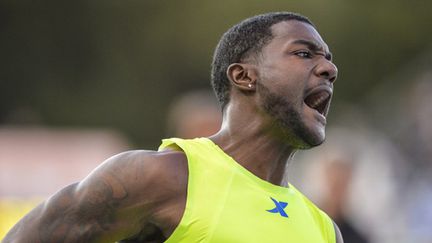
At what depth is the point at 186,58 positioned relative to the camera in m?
27.6

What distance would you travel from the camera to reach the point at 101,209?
16.0ft

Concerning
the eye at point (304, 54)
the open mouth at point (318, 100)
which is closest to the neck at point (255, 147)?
the open mouth at point (318, 100)

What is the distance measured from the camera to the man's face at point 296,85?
209 inches

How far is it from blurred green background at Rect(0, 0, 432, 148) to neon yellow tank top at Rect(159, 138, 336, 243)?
18905mm

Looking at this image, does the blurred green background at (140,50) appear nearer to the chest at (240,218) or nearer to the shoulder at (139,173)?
the chest at (240,218)

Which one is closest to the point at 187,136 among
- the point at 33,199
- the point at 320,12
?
the point at 33,199

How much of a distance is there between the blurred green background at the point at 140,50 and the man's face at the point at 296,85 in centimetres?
1878

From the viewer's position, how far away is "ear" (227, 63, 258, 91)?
5.44 m

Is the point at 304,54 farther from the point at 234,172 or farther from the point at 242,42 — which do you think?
the point at 234,172

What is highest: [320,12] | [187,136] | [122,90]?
[187,136]

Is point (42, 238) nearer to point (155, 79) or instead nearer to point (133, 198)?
point (133, 198)

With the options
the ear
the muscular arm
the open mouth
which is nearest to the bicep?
the muscular arm

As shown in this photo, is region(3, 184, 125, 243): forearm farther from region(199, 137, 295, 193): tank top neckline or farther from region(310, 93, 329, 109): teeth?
region(310, 93, 329, 109): teeth

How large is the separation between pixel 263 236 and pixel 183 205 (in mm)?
406
